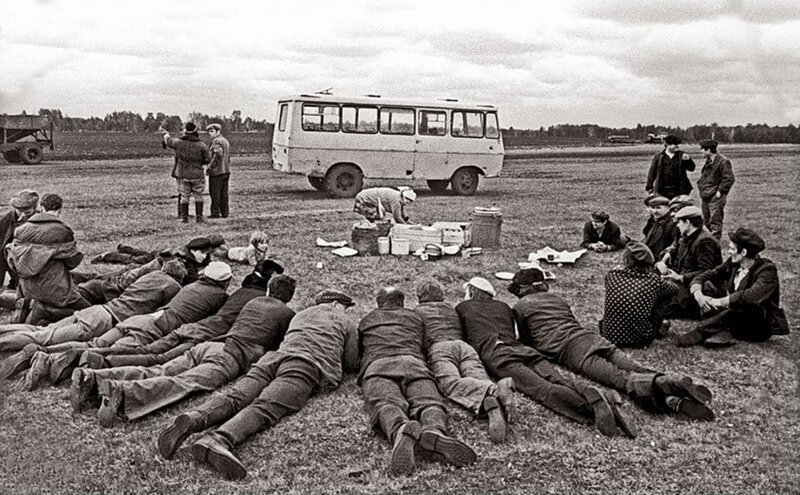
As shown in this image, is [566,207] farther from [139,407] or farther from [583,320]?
[139,407]

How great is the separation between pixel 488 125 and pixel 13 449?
1489 cm

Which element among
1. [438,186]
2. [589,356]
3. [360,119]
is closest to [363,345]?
[589,356]

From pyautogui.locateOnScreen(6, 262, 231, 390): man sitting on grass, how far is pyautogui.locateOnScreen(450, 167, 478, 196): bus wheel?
12308 mm

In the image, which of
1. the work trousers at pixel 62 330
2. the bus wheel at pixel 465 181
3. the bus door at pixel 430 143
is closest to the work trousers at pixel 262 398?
the work trousers at pixel 62 330

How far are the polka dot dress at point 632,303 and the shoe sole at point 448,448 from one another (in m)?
2.64

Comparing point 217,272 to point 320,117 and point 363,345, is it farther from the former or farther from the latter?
point 320,117

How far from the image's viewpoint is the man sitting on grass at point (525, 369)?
468cm

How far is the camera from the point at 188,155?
38.4ft

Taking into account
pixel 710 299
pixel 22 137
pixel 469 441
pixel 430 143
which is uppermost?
pixel 430 143

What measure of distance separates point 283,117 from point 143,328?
11946 millimetres

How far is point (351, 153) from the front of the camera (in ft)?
55.9

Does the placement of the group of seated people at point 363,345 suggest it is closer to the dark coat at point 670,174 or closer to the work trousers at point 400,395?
the work trousers at point 400,395

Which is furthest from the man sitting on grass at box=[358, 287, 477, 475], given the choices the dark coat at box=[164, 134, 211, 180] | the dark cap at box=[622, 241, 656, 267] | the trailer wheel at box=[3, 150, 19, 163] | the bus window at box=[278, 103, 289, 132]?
the trailer wheel at box=[3, 150, 19, 163]

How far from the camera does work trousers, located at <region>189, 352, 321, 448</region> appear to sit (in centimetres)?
432
